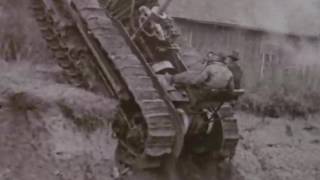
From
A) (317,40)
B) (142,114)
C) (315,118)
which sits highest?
(142,114)

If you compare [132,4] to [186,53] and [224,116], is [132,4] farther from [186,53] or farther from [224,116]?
[224,116]

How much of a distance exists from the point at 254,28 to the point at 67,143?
244 inches

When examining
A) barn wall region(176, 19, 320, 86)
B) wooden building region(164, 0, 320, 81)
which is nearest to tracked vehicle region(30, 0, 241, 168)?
wooden building region(164, 0, 320, 81)

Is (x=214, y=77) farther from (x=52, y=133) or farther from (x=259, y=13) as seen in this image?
(x=259, y=13)

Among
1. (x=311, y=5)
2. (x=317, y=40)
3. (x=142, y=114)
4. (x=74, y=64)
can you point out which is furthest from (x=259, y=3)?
(x=142, y=114)

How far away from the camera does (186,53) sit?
12062 millimetres

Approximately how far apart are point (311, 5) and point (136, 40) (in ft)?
6.94

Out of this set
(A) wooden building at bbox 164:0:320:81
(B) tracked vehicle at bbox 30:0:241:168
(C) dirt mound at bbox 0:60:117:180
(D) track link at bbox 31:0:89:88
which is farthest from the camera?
(A) wooden building at bbox 164:0:320:81

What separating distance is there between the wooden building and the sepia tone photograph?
0.05 meters

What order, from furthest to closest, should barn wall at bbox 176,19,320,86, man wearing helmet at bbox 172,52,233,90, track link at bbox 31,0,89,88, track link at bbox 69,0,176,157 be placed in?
barn wall at bbox 176,19,320,86, track link at bbox 31,0,89,88, track link at bbox 69,0,176,157, man wearing helmet at bbox 172,52,233,90

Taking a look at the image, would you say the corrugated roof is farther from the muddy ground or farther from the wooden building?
the muddy ground

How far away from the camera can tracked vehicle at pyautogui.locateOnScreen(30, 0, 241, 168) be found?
34.0 ft

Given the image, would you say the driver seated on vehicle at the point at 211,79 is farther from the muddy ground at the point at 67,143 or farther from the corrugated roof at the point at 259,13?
the corrugated roof at the point at 259,13

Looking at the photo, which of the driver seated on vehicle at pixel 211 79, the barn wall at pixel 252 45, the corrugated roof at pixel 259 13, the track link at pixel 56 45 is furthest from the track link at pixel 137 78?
the barn wall at pixel 252 45
